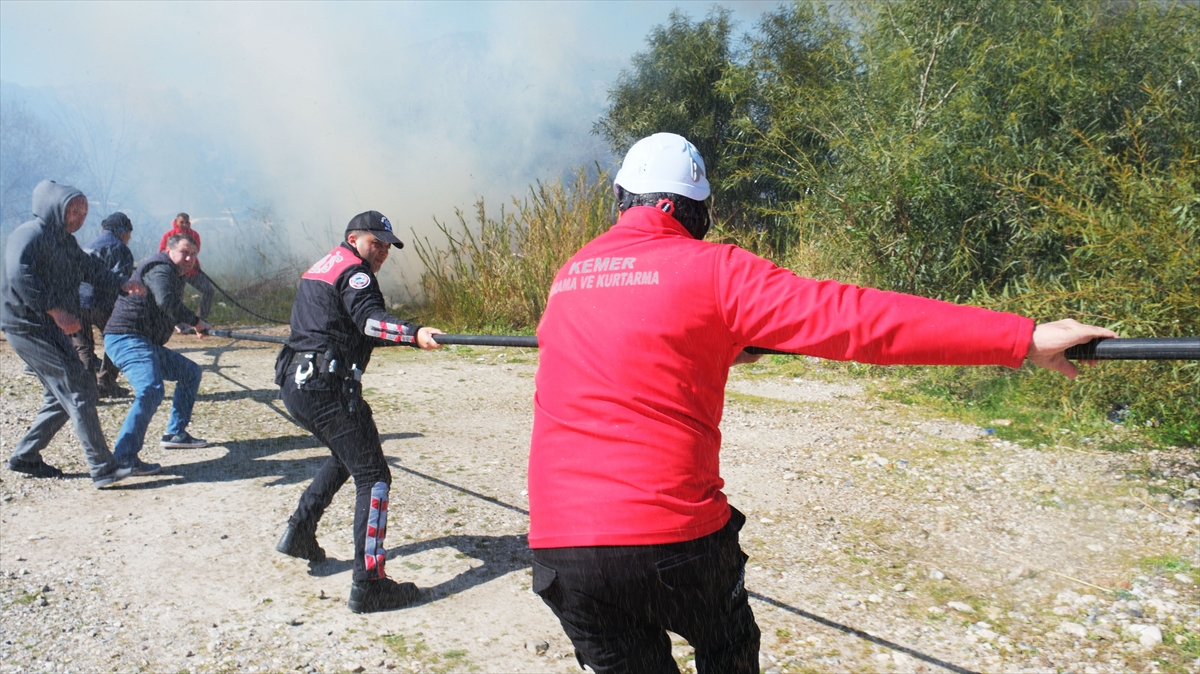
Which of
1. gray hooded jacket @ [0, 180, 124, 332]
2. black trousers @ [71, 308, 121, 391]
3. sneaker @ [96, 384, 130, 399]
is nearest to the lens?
gray hooded jacket @ [0, 180, 124, 332]

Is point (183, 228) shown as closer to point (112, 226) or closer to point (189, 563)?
point (112, 226)

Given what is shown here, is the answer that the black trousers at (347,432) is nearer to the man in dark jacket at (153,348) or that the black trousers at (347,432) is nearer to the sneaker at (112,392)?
the man in dark jacket at (153,348)

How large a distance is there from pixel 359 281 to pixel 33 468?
11.4 ft

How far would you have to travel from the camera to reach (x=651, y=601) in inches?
73.2

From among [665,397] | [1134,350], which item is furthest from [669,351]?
[1134,350]

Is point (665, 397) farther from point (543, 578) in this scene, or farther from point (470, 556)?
point (470, 556)

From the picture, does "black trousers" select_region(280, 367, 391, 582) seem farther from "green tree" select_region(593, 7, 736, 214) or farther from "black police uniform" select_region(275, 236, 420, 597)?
"green tree" select_region(593, 7, 736, 214)

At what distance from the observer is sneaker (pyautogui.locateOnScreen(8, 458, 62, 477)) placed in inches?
218

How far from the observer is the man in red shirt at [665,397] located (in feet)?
5.75

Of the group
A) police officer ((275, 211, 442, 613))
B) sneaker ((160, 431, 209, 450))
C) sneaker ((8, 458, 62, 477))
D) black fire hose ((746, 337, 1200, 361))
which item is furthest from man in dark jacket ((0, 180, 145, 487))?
black fire hose ((746, 337, 1200, 361))

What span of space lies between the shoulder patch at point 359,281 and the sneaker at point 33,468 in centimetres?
342

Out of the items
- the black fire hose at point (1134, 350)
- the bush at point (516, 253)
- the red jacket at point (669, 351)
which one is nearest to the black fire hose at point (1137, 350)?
the black fire hose at point (1134, 350)

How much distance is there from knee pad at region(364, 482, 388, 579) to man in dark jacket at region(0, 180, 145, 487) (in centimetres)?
267

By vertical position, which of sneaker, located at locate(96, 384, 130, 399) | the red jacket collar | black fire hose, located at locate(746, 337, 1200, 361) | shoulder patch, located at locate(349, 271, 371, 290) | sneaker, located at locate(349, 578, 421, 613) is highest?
the red jacket collar
